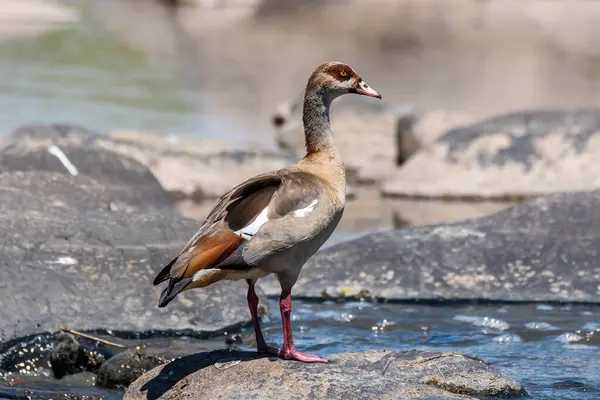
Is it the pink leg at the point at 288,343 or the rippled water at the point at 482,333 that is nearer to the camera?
the pink leg at the point at 288,343

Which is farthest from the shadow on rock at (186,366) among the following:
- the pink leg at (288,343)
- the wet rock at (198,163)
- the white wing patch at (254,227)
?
the wet rock at (198,163)

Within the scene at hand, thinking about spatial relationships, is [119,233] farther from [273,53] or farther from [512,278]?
[273,53]

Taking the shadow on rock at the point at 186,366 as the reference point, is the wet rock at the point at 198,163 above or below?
below

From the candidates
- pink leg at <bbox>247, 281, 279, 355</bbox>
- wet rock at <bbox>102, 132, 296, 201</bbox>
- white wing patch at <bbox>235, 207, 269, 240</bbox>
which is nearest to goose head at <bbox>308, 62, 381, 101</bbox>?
white wing patch at <bbox>235, 207, 269, 240</bbox>

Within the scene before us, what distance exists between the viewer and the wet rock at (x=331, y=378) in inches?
195

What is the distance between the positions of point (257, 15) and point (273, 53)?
859cm

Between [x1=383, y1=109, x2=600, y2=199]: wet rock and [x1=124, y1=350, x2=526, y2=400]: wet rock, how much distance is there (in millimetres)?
6764

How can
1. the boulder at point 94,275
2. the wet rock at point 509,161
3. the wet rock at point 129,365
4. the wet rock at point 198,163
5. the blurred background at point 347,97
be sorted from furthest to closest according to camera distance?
1. the blurred background at point 347,97
2. the wet rock at point 509,161
3. the wet rock at point 198,163
4. the boulder at point 94,275
5. the wet rock at point 129,365

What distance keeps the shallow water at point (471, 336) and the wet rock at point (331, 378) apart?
411 mm

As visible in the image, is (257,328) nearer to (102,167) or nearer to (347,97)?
(102,167)

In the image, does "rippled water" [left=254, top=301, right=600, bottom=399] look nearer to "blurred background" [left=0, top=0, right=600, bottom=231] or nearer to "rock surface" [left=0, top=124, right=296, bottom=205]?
"blurred background" [left=0, top=0, right=600, bottom=231]

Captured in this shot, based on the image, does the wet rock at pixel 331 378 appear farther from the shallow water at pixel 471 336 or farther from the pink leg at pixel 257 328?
the shallow water at pixel 471 336

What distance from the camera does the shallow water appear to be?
5863 millimetres

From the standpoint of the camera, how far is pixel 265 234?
199 inches
